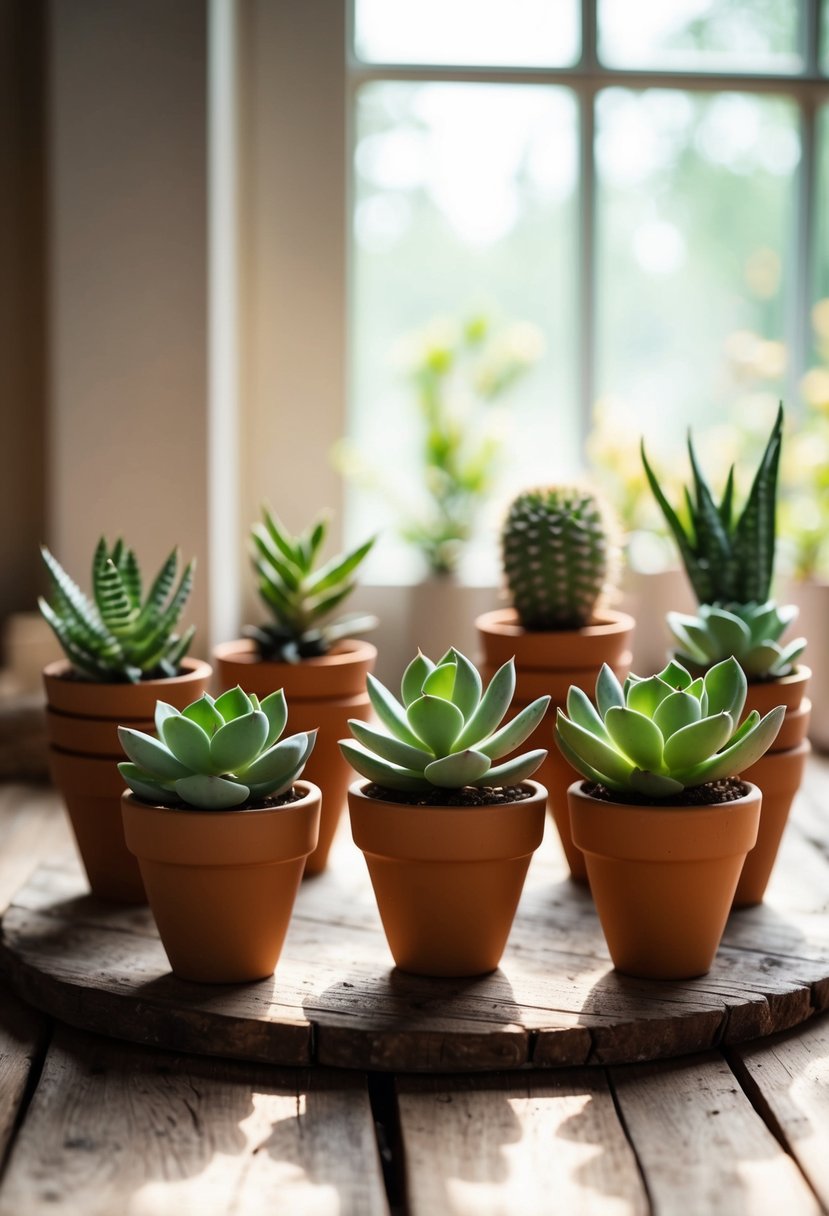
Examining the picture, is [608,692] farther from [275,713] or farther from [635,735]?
[275,713]

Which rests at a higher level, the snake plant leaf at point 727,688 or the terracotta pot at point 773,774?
the snake plant leaf at point 727,688

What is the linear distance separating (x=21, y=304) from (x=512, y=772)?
2665mm

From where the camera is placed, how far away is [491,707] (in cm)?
158

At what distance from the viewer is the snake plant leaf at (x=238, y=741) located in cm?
153

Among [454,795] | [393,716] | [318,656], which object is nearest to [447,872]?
[454,795]

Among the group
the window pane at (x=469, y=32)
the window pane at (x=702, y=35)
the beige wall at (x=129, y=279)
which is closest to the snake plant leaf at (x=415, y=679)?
the beige wall at (x=129, y=279)

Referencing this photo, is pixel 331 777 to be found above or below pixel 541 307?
below

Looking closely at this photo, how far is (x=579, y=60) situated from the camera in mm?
4094

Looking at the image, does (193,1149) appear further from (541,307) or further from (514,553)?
(541,307)

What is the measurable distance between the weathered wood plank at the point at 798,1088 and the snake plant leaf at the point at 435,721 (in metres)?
0.54

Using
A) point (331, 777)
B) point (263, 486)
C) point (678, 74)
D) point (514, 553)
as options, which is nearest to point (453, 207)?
point (678, 74)

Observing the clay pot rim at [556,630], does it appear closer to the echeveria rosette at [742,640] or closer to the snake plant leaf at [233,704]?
the echeveria rosette at [742,640]

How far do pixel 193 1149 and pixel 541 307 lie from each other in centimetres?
342

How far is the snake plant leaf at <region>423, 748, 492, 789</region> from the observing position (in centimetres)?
155
